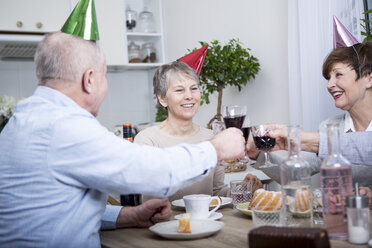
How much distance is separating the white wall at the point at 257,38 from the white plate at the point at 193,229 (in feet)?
5.68

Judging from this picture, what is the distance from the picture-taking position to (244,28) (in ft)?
10.3

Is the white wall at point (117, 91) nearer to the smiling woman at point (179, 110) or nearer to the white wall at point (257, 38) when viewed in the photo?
the white wall at point (257, 38)

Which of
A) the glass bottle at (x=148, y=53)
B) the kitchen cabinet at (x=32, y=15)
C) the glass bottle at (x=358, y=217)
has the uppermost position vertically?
the kitchen cabinet at (x=32, y=15)

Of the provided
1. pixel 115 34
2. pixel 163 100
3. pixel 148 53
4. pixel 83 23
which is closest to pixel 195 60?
pixel 163 100

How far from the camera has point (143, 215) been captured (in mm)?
1363

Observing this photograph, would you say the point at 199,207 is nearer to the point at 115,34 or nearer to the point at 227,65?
the point at 227,65

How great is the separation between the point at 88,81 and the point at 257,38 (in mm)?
2086

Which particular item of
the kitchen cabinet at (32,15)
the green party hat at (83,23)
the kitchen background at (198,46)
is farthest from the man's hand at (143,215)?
the kitchen cabinet at (32,15)

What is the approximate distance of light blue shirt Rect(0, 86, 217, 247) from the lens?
3.28ft

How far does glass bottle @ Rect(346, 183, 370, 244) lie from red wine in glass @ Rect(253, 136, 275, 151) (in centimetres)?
51

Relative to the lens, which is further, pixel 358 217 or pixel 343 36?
pixel 343 36

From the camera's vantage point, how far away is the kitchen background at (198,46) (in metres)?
2.86

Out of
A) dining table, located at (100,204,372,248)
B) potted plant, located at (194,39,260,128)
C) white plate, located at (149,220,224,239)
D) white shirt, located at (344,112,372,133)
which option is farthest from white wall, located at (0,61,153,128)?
white plate, located at (149,220,224,239)

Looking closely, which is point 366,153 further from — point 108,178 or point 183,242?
point 108,178
